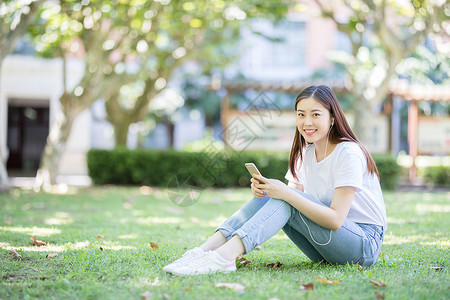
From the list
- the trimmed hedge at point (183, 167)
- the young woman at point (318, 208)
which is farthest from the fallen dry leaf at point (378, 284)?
the trimmed hedge at point (183, 167)

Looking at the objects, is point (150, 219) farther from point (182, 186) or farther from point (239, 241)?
point (182, 186)

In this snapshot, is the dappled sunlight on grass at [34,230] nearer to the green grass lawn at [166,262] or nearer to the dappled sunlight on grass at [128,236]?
the green grass lawn at [166,262]

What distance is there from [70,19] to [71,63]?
899cm

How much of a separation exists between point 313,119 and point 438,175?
38.3 feet

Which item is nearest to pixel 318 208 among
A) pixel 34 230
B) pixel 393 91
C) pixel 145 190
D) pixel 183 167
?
pixel 34 230

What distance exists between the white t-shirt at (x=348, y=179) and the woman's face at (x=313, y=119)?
0.15 m

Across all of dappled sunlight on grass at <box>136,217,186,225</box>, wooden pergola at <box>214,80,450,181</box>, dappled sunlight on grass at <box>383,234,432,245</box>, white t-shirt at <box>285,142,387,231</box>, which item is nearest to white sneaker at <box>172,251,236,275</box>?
white t-shirt at <box>285,142,387,231</box>

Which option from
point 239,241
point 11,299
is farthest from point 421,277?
point 11,299

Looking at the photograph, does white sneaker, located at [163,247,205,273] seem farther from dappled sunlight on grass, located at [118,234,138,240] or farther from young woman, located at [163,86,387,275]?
dappled sunlight on grass, located at [118,234,138,240]

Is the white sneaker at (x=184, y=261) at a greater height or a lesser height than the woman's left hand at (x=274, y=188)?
lesser

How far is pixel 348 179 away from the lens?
3072 millimetres

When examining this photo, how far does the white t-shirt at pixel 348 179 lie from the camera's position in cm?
311

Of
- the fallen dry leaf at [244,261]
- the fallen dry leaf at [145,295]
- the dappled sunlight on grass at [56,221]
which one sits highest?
the fallen dry leaf at [145,295]

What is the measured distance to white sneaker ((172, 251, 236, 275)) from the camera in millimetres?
3062
